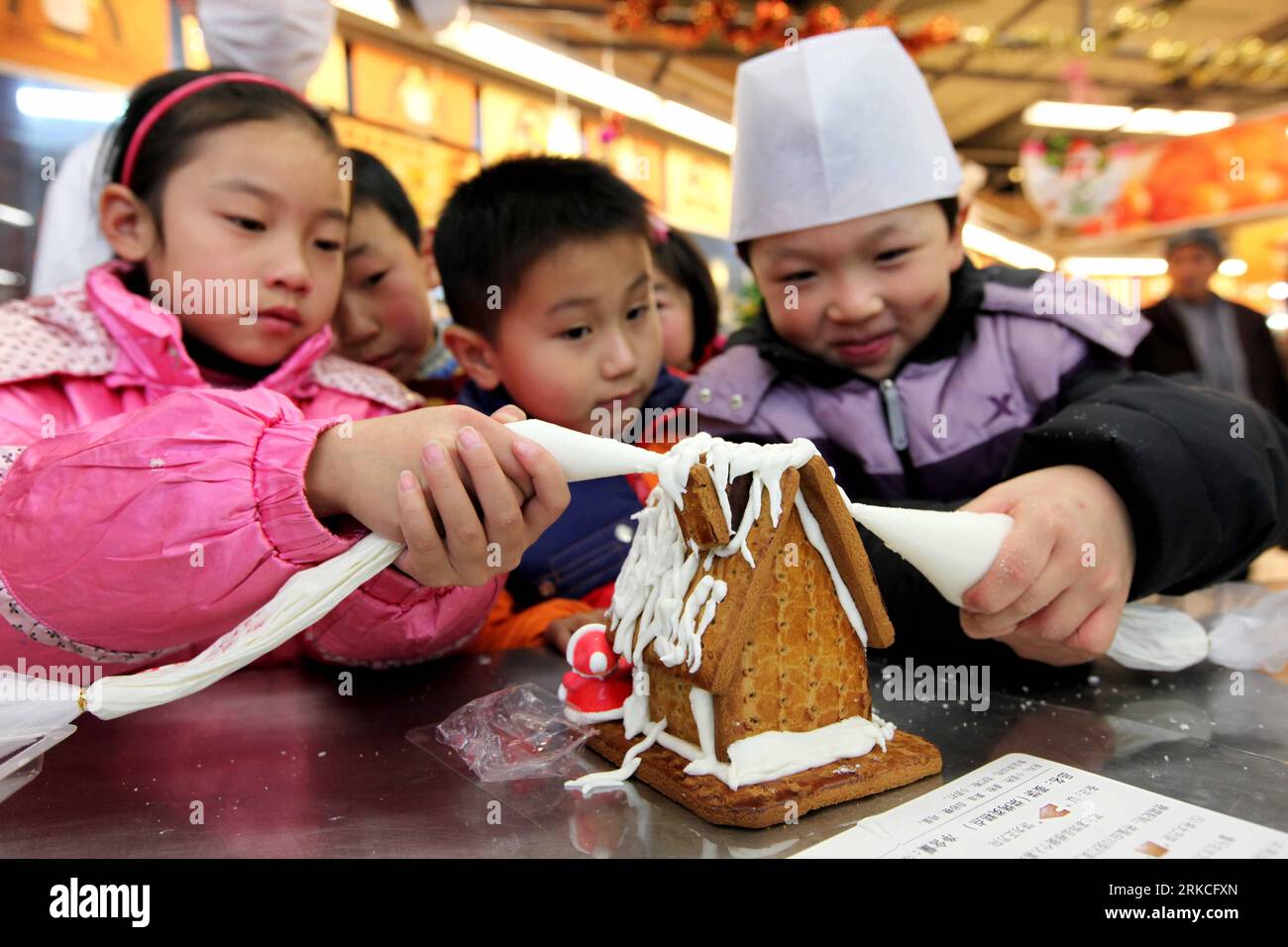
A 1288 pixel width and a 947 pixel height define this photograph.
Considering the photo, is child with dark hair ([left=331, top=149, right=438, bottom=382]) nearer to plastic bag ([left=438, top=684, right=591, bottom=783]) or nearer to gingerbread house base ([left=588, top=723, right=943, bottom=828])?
plastic bag ([left=438, top=684, right=591, bottom=783])

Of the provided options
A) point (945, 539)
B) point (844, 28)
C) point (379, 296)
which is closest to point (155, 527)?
point (945, 539)

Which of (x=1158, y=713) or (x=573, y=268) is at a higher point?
(x=573, y=268)

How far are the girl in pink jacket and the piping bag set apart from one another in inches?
1.0

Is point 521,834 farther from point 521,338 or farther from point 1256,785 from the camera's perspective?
point 521,338

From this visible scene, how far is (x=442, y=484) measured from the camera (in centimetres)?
68

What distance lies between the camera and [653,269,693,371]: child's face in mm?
1891

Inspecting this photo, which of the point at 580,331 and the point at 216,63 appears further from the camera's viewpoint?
the point at 216,63

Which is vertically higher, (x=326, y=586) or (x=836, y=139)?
(x=836, y=139)

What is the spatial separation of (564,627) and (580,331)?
49cm

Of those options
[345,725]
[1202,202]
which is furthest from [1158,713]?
[1202,202]

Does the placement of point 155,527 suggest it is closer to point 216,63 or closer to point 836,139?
point 836,139
